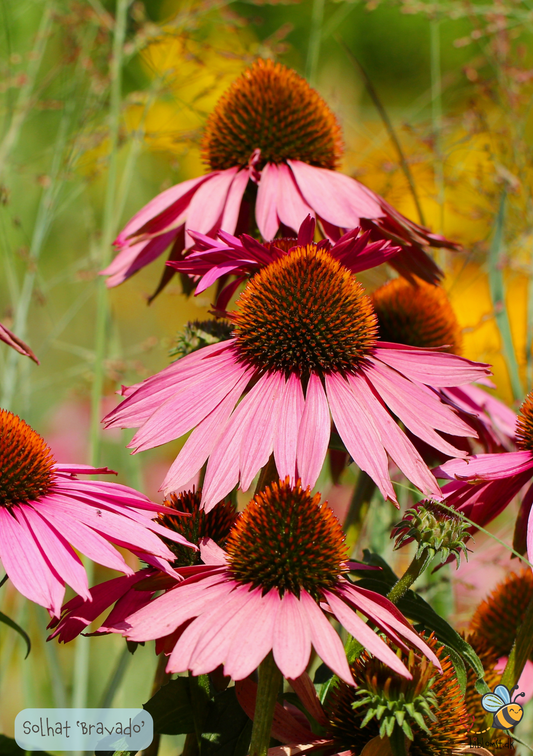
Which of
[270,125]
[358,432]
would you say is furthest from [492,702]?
[270,125]

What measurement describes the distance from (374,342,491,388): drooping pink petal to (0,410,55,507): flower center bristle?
0.32 metres

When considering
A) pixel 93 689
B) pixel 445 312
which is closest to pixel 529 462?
pixel 445 312

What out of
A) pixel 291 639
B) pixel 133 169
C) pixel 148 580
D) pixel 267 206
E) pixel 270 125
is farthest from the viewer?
pixel 133 169

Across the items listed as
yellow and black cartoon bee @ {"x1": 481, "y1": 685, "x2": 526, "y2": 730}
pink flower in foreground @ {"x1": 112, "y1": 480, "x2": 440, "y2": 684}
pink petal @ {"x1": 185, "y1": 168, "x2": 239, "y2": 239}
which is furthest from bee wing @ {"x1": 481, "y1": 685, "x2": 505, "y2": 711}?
pink petal @ {"x1": 185, "y1": 168, "x2": 239, "y2": 239}

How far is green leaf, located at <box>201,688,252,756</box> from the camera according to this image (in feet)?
1.98

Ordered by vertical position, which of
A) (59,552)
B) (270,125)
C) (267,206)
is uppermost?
(270,125)

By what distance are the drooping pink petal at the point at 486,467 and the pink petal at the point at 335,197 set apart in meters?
0.28

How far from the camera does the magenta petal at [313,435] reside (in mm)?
582

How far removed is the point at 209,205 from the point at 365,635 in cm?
55

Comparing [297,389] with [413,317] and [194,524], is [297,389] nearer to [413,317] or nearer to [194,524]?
[194,524]

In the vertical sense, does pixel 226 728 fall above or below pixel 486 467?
below

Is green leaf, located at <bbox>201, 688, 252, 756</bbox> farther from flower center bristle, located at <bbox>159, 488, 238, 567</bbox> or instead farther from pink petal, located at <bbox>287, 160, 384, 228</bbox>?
pink petal, located at <bbox>287, 160, 384, 228</bbox>

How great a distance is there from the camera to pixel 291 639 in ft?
1.54

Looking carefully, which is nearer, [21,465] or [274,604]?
[274,604]
